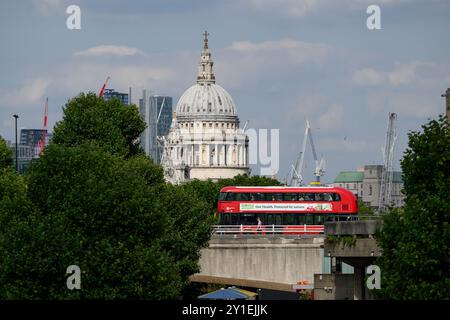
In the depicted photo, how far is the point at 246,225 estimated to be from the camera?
142 metres

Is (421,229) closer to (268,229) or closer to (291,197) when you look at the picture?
(268,229)

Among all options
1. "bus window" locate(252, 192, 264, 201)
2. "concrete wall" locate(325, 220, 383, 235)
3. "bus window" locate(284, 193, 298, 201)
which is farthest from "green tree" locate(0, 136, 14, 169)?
"concrete wall" locate(325, 220, 383, 235)

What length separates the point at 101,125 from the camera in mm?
131125

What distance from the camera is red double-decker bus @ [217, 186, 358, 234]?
13974 cm

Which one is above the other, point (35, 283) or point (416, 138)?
point (416, 138)

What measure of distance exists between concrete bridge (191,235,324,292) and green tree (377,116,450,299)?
4848 centimetres

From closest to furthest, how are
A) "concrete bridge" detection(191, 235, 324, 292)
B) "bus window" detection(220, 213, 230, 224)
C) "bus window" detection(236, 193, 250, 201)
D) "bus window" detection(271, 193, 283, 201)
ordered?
"concrete bridge" detection(191, 235, 324, 292), "bus window" detection(271, 193, 283, 201), "bus window" detection(236, 193, 250, 201), "bus window" detection(220, 213, 230, 224)

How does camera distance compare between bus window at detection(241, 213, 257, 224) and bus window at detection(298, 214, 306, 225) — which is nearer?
bus window at detection(298, 214, 306, 225)

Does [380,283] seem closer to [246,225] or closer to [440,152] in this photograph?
[440,152]

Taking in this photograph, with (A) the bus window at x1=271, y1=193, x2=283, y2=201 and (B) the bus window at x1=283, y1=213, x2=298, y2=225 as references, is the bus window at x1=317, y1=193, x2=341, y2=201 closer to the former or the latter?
(B) the bus window at x1=283, y1=213, x2=298, y2=225

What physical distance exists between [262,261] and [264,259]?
0.93ft

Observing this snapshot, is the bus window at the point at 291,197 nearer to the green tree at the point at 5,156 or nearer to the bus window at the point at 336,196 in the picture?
the bus window at the point at 336,196
